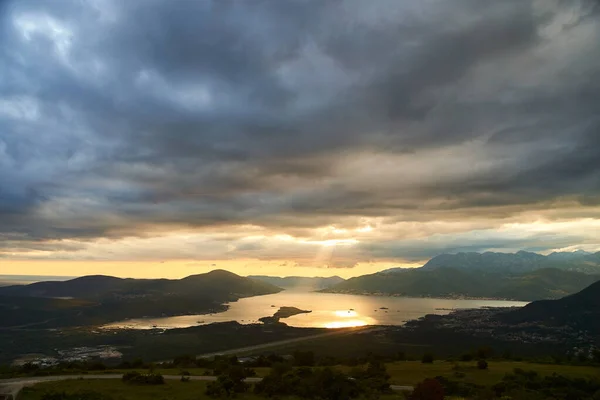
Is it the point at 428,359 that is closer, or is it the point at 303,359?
the point at 303,359

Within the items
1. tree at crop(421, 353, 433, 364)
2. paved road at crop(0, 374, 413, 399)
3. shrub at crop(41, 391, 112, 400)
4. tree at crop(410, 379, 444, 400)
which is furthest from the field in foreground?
shrub at crop(41, 391, 112, 400)

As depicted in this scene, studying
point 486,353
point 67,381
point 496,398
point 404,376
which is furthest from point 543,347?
point 67,381

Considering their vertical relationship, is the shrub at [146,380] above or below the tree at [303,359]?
above

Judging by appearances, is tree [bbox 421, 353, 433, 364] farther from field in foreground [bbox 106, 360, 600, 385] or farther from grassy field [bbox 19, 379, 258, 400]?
grassy field [bbox 19, 379, 258, 400]

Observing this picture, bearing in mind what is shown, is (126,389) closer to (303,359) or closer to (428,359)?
(303,359)

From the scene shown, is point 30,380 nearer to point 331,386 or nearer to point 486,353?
point 331,386

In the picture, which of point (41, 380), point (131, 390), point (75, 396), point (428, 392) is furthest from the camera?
point (41, 380)

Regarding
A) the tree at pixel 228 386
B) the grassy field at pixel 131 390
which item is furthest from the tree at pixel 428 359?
the tree at pixel 228 386

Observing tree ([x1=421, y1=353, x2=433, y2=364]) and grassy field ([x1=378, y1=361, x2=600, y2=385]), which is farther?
tree ([x1=421, y1=353, x2=433, y2=364])

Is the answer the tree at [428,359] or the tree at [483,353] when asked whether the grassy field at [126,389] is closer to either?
the tree at [428,359]

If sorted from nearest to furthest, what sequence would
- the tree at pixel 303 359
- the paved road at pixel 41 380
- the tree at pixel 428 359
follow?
the paved road at pixel 41 380 < the tree at pixel 303 359 < the tree at pixel 428 359

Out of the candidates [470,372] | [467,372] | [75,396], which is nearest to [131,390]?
[75,396]
